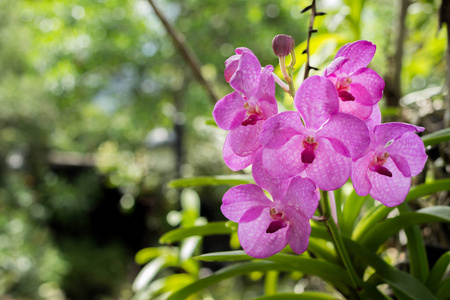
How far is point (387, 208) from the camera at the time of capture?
381mm

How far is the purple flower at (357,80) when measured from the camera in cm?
27

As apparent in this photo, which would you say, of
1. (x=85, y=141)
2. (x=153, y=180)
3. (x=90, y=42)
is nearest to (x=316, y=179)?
(x=153, y=180)

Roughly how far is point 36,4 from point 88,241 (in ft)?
8.21

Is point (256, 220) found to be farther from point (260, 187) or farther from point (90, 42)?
point (90, 42)

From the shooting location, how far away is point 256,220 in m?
0.28

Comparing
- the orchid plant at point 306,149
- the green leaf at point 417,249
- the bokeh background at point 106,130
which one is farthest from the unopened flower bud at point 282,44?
the bokeh background at point 106,130

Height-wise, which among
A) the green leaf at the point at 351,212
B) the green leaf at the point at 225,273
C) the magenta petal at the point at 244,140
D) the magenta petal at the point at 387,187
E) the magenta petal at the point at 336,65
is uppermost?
the magenta petal at the point at 336,65

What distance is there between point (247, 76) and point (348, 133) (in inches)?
3.2

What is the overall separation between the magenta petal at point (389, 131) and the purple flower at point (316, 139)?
0.12 ft

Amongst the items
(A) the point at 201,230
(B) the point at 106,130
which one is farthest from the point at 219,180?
(B) the point at 106,130

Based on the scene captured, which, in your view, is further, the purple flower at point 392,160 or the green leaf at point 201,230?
the green leaf at point 201,230

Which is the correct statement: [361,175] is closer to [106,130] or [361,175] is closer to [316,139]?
[316,139]

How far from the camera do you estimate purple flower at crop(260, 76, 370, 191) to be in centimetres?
25

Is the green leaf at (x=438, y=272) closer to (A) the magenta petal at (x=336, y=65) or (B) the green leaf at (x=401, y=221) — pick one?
(B) the green leaf at (x=401, y=221)
